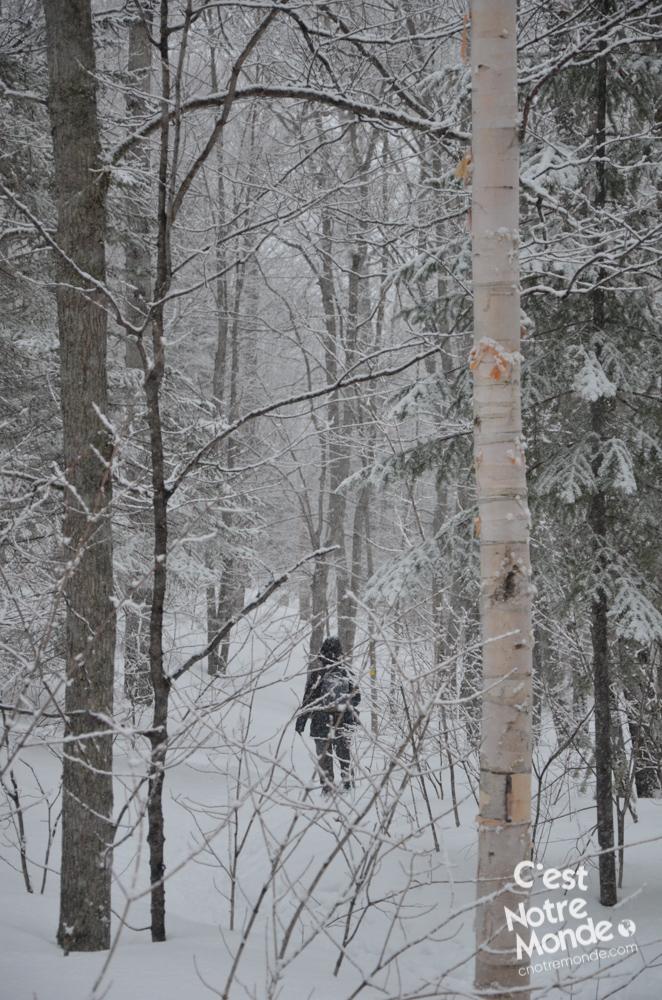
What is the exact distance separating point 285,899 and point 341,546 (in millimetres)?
3009

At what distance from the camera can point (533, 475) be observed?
5.51 metres

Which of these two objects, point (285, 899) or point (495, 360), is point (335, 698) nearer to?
point (285, 899)

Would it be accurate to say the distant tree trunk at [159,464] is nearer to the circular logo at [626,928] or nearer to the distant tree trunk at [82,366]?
the distant tree trunk at [82,366]

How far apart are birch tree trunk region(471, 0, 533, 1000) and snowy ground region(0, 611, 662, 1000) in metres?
0.34

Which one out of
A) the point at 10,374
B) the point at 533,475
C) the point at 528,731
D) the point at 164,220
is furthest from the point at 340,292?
the point at 528,731

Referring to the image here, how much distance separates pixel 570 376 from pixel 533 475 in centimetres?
82

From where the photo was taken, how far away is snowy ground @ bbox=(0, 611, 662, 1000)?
232 centimetres

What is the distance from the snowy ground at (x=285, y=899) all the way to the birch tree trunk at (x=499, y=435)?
0.34 metres

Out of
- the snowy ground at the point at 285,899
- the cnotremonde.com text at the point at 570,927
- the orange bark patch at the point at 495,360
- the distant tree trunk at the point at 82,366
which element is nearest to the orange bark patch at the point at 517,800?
the snowy ground at the point at 285,899

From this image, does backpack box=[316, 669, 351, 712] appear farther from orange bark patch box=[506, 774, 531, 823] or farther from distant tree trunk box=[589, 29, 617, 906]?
distant tree trunk box=[589, 29, 617, 906]

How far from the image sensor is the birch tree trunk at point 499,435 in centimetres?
253

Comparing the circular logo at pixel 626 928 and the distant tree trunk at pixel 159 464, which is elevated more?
the distant tree trunk at pixel 159 464

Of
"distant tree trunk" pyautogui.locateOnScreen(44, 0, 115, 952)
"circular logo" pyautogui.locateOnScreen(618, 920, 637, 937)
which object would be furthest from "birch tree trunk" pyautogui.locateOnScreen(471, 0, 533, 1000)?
"circular logo" pyautogui.locateOnScreen(618, 920, 637, 937)

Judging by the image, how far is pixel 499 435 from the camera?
2668 mm
